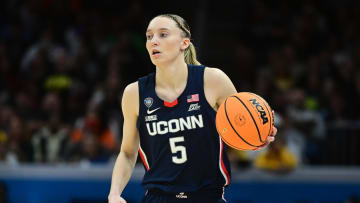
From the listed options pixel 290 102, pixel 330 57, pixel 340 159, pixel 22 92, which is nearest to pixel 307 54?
pixel 330 57

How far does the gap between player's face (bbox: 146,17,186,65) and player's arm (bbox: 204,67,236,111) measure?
30 cm

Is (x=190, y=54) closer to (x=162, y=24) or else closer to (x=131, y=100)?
(x=162, y=24)

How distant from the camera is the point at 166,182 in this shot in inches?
172

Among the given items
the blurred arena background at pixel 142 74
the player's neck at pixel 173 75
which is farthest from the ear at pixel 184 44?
the blurred arena background at pixel 142 74

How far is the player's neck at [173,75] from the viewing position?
4.56m

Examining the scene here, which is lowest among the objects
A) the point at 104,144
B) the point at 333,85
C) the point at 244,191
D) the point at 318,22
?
the point at 244,191

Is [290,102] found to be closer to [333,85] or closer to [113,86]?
[333,85]

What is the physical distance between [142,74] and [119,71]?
54 cm

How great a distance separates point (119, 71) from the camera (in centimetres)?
1113

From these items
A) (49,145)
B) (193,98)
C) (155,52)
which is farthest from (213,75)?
(49,145)

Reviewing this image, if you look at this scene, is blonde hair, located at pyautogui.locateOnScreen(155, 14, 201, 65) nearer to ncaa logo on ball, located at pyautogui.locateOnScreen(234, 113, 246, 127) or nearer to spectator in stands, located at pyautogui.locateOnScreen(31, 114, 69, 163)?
ncaa logo on ball, located at pyautogui.locateOnScreen(234, 113, 246, 127)

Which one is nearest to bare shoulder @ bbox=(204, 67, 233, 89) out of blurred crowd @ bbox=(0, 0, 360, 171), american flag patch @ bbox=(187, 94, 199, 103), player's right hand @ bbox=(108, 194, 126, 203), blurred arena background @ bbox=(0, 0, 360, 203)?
american flag patch @ bbox=(187, 94, 199, 103)

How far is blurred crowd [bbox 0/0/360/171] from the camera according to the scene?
962 centimetres

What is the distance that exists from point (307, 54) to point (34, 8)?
5363 millimetres
